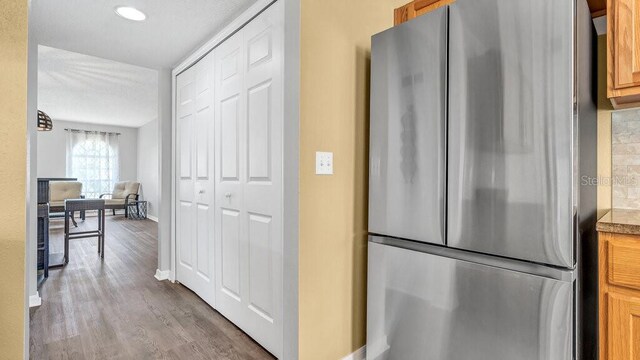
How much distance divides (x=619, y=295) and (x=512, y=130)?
27.4 inches

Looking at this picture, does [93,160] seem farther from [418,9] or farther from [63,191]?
[418,9]

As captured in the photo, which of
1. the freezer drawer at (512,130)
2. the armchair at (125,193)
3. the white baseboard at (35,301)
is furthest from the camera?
the armchair at (125,193)

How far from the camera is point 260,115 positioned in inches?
75.1

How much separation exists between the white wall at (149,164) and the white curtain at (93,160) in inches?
25.4

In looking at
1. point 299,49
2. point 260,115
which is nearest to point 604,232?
point 299,49

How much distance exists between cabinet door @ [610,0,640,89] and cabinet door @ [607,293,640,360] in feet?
2.72

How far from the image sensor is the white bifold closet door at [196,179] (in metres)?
2.49

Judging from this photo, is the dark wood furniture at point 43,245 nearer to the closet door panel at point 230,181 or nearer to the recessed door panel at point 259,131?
the closet door panel at point 230,181

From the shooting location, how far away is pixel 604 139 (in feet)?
4.99

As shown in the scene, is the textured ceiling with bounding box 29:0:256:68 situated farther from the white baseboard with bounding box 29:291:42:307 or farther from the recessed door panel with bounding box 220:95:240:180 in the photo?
the white baseboard with bounding box 29:291:42:307

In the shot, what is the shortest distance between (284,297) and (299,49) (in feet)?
3.90

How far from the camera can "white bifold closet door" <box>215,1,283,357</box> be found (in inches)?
70.3

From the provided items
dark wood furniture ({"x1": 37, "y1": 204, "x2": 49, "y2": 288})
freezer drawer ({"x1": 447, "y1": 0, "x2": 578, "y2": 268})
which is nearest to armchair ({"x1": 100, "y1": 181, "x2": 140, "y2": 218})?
dark wood furniture ({"x1": 37, "y1": 204, "x2": 49, "y2": 288})

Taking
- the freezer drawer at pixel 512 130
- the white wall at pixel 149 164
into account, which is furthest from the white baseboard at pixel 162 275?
the white wall at pixel 149 164
